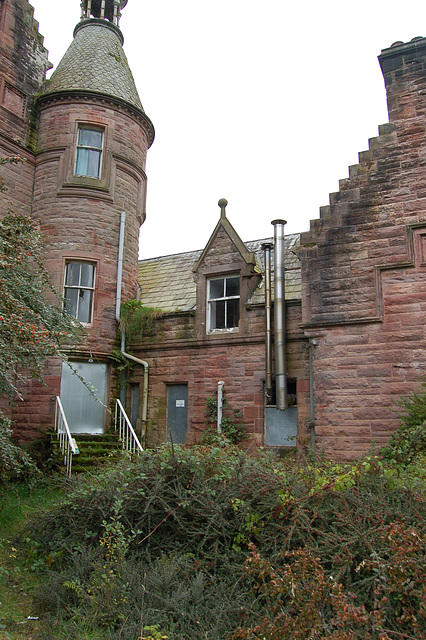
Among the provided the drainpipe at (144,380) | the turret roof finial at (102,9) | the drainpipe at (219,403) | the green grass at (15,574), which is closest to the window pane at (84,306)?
the drainpipe at (144,380)

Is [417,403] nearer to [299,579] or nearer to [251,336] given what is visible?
[251,336]

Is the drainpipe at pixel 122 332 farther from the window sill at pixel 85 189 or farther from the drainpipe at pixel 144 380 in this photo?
the window sill at pixel 85 189

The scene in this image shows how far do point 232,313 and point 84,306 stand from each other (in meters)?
4.32

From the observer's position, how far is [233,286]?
14914mm

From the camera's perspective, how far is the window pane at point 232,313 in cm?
1445

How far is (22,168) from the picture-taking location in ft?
51.6

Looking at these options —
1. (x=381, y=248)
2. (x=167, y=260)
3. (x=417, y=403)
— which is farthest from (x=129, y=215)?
(x=417, y=403)

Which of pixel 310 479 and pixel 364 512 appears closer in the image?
pixel 364 512

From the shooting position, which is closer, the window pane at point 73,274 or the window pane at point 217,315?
the window pane at point 217,315

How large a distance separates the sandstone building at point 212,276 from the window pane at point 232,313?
2.4 inches

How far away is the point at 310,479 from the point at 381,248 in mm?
6658

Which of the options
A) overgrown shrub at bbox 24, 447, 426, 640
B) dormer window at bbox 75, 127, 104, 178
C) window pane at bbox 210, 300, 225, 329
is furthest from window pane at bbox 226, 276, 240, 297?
overgrown shrub at bbox 24, 447, 426, 640

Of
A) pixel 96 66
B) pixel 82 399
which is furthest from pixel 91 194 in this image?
pixel 82 399

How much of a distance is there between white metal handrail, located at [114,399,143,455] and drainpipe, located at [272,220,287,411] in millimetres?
4219
